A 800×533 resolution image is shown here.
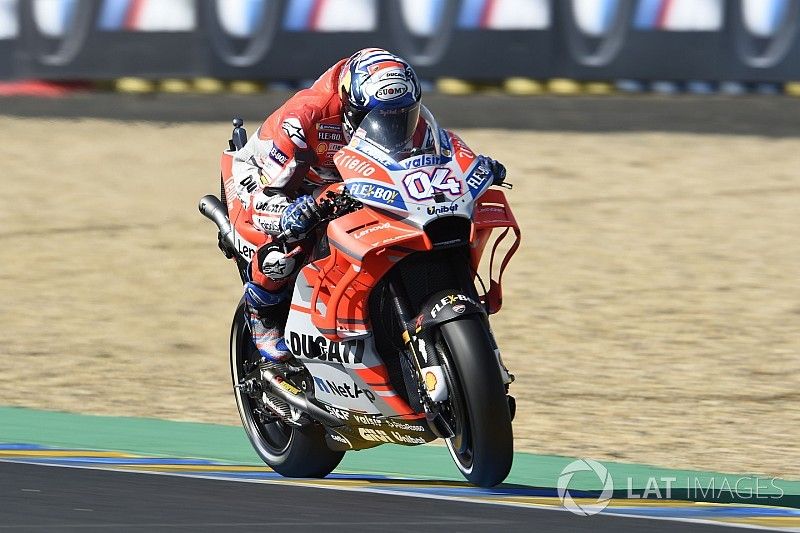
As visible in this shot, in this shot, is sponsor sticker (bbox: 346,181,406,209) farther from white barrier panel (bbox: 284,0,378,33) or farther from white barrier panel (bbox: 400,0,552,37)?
white barrier panel (bbox: 284,0,378,33)

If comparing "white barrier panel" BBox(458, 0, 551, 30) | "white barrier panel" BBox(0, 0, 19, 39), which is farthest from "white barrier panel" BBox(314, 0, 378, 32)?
"white barrier panel" BBox(0, 0, 19, 39)

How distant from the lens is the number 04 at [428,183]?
612 cm

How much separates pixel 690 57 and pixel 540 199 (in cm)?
269

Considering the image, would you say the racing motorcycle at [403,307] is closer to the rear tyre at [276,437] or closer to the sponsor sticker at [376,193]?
the sponsor sticker at [376,193]

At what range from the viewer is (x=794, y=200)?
46.6 feet

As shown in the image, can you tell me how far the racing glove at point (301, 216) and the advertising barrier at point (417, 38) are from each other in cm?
1022

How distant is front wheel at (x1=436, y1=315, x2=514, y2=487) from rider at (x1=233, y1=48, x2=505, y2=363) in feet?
2.68

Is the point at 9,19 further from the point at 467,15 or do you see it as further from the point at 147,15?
the point at 467,15

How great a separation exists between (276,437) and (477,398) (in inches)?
73.0

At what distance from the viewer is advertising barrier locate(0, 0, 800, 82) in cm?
1608

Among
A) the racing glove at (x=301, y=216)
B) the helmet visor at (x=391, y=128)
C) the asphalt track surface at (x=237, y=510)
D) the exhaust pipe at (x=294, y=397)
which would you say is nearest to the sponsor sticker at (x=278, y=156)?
the racing glove at (x=301, y=216)

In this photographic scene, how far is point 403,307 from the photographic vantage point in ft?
20.5

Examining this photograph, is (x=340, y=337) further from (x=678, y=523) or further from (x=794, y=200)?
(x=794, y=200)

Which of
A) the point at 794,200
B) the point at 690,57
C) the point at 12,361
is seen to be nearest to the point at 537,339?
the point at 12,361
